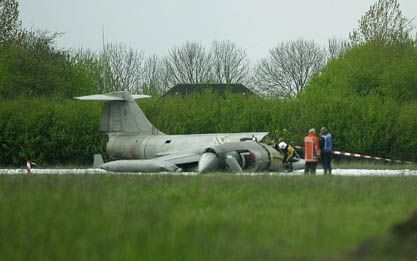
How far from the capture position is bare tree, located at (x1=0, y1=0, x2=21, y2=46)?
57.6 meters

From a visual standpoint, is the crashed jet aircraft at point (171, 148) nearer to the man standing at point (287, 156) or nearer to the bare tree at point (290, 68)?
the man standing at point (287, 156)

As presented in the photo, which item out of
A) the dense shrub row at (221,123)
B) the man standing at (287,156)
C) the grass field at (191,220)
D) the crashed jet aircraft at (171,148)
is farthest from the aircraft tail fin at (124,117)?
the grass field at (191,220)

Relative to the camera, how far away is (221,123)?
1729 inches

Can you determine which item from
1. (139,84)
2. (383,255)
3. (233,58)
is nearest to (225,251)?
(383,255)

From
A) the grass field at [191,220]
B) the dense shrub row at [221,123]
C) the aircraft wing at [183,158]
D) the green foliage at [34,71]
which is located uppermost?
the green foliage at [34,71]

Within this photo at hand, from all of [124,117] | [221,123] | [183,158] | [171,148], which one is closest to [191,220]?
[183,158]

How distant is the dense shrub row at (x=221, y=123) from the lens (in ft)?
138

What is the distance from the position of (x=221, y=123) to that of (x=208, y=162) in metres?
16.6

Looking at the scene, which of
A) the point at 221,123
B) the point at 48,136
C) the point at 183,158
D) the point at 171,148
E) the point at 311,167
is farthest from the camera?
the point at 221,123

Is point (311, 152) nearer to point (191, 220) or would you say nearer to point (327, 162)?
point (327, 162)

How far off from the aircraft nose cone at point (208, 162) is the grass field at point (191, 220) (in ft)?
36.2

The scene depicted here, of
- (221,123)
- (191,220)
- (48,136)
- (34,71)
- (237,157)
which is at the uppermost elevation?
(34,71)

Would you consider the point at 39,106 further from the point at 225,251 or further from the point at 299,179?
the point at 225,251

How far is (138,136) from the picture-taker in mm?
33281
